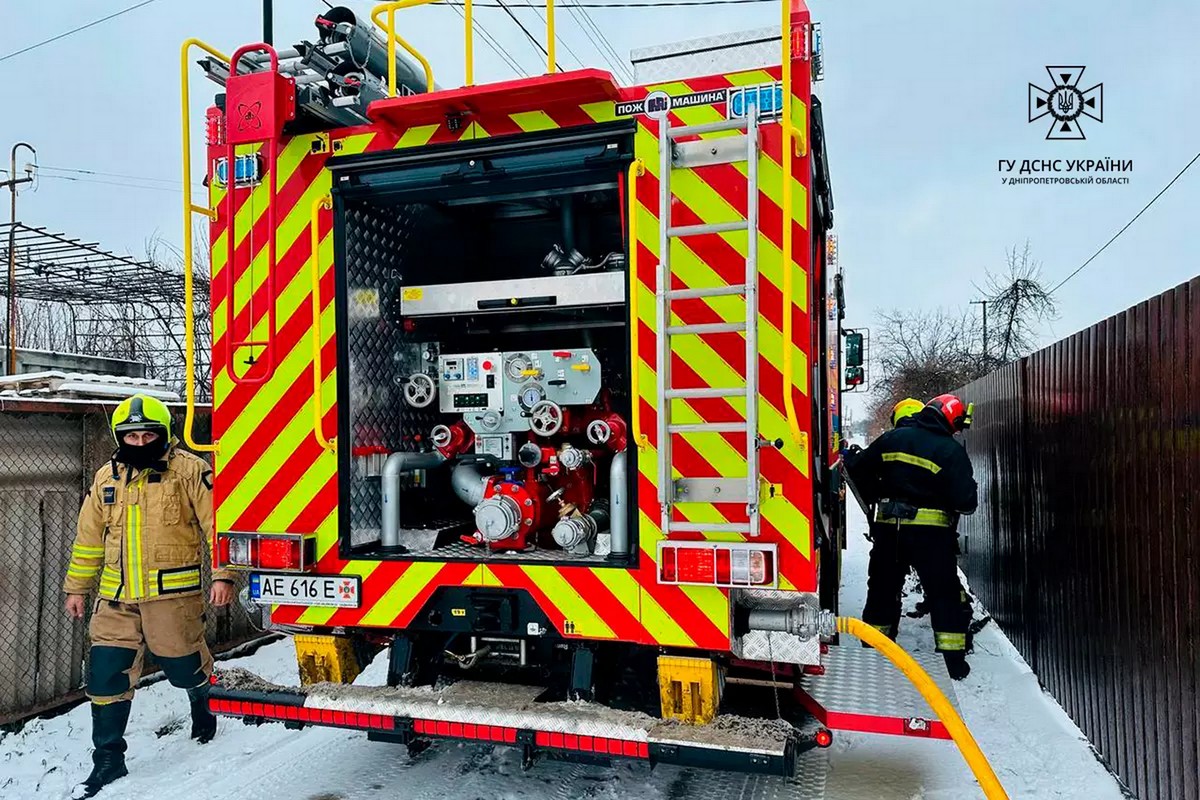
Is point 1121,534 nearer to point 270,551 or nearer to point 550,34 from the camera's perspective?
point 550,34

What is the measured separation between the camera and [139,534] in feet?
14.5

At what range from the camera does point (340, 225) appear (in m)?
3.90

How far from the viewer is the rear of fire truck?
3.20 meters

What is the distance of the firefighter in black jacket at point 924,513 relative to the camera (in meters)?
5.66

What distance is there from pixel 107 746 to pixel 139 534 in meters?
1.03

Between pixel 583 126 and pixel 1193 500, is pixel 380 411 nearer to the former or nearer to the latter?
pixel 583 126

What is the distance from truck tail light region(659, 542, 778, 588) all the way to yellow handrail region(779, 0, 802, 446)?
1.50 ft

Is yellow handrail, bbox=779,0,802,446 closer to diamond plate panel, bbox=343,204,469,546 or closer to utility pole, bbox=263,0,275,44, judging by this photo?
diamond plate panel, bbox=343,204,469,546

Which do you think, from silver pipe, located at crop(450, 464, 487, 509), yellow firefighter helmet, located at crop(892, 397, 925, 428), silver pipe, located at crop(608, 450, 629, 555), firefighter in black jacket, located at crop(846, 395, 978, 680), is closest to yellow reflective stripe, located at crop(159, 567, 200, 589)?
silver pipe, located at crop(450, 464, 487, 509)

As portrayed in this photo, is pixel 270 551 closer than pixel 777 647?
No

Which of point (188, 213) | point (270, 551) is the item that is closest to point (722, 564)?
point (270, 551)

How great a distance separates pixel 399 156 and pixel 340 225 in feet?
1.48

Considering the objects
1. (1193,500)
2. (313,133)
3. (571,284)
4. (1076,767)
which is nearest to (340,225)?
(313,133)

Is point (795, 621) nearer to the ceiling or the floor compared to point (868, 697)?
nearer to the ceiling
